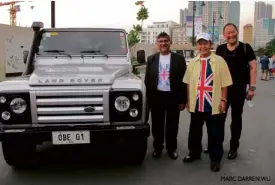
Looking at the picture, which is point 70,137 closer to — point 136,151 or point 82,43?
point 136,151

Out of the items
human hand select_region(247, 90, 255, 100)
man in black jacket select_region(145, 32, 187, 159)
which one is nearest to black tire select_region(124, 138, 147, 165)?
man in black jacket select_region(145, 32, 187, 159)

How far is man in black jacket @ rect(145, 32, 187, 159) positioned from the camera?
5.23 metres

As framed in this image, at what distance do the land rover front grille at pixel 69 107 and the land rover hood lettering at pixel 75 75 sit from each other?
6.1 inches

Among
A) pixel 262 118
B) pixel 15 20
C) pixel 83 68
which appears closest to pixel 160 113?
pixel 83 68

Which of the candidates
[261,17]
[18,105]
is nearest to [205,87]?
[18,105]

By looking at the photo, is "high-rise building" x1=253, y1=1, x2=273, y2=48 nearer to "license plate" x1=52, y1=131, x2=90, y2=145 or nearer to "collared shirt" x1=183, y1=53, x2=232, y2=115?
"collared shirt" x1=183, y1=53, x2=232, y2=115

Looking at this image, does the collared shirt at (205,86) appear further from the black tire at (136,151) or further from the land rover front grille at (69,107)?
the land rover front grille at (69,107)

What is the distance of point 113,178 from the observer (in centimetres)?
456

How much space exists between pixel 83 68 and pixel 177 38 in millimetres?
77114

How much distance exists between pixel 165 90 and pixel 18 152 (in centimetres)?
214

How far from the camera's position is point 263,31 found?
108 metres

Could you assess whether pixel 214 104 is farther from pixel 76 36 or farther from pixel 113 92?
pixel 76 36

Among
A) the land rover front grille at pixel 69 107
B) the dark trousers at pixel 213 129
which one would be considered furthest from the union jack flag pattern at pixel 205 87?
the land rover front grille at pixel 69 107

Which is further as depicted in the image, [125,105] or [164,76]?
[164,76]
